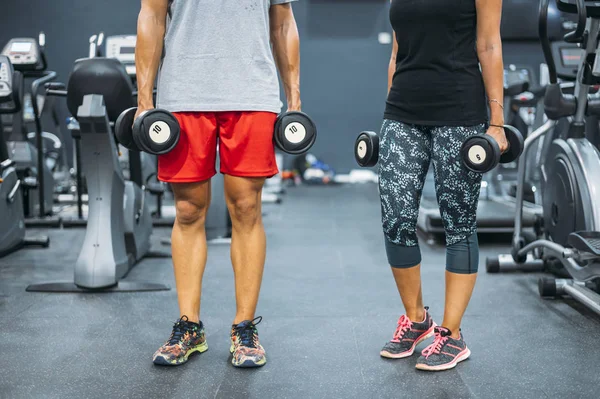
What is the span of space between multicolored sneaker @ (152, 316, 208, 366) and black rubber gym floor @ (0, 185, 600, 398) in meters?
0.03

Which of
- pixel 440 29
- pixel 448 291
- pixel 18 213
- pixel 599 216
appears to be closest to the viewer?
pixel 440 29

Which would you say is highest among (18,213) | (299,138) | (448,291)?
(299,138)

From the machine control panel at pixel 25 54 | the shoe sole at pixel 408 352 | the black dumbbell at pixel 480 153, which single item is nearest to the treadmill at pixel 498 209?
the shoe sole at pixel 408 352

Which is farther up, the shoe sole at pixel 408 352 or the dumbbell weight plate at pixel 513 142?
the dumbbell weight plate at pixel 513 142

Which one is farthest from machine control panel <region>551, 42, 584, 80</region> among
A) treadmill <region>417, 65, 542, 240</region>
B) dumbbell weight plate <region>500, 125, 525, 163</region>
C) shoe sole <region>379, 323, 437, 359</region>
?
shoe sole <region>379, 323, 437, 359</region>

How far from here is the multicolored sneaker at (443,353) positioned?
84.4 inches

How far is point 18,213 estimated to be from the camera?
428 centimetres

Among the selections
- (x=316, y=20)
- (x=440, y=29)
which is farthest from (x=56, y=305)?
(x=316, y=20)

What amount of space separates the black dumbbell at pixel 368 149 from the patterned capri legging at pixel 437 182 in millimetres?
50

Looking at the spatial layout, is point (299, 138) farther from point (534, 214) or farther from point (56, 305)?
point (534, 214)

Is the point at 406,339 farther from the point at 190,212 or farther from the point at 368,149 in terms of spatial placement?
the point at 190,212

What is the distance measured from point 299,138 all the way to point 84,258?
160cm

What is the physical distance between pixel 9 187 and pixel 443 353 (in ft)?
9.64

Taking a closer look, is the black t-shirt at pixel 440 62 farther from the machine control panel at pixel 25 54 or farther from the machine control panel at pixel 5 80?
the machine control panel at pixel 25 54
